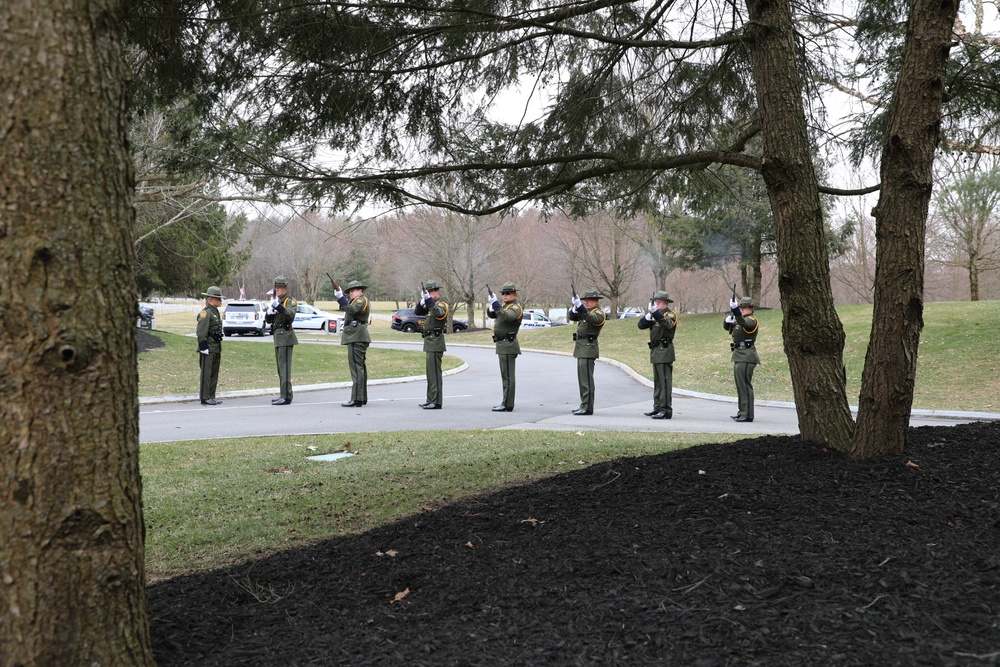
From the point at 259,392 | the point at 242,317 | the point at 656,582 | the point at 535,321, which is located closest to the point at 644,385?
the point at 259,392

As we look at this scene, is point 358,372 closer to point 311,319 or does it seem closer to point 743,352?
point 743,352

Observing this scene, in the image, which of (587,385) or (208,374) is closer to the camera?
(587,385)

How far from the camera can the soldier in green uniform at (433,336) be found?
1262cm

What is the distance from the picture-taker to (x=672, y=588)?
2857mm

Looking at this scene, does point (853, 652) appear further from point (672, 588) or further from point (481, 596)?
point (481, 596)

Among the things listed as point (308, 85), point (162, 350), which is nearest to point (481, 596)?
point (308, 85)

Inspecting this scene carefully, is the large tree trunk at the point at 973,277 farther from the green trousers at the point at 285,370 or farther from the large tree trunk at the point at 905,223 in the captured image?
the large tree trunk at the point at 905,223

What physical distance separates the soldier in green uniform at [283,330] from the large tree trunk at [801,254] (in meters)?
10.0

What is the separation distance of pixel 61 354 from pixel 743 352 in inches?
440

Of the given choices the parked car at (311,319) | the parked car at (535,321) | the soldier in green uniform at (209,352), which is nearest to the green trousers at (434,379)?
the soldier in green uniform at (209,352)

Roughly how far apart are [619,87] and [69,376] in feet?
16.2

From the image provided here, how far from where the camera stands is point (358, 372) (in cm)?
1282

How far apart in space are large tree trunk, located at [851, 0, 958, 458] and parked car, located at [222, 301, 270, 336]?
34.3 m

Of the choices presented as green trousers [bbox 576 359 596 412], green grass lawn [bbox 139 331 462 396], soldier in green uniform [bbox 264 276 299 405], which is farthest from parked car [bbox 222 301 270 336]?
green trousers [bbox 576 359 596 412]
